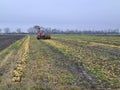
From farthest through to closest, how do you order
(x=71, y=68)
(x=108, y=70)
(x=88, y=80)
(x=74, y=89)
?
1. (x=71, y=68)
2. (x=108, y=70)
3. (x=88, y=80)
4. (x=74, y=89)

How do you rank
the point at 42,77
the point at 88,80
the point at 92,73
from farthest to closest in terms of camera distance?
1. the point at 92,73
2. the point at 42,77
3. the point at 88,80

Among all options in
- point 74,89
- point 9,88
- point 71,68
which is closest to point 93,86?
point 74,89

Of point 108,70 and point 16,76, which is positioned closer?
point 16,76

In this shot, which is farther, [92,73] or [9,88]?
[92,73]

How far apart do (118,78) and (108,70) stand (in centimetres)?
221

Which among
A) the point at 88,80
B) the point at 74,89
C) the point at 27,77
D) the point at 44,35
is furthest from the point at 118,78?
the point at 44,35

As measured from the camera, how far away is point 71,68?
16.0m

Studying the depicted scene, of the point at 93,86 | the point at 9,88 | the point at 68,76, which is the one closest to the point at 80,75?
the point at 68,76

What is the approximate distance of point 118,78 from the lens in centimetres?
1280

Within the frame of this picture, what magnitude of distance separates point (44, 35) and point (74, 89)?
5581 cm

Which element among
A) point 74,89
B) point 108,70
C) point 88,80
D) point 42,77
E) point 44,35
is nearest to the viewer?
point 74,89

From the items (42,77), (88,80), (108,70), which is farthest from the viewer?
(108,70)

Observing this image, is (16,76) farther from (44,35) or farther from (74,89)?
(44,35)

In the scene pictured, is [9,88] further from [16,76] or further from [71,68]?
[71,68]
